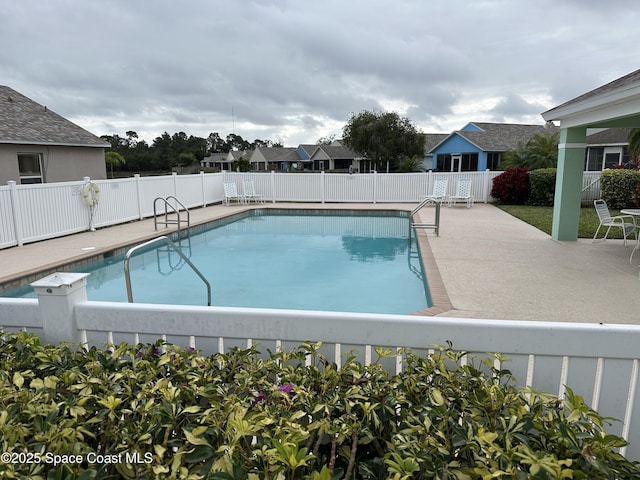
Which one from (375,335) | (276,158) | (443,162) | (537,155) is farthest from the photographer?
(276,158)

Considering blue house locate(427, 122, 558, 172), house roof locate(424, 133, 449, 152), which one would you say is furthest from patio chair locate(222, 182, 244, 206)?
house roof locate(424, 133, 449, 152)

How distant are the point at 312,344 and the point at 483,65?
56.7 feet

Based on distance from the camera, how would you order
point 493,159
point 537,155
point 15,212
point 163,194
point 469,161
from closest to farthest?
point 15,212 < point 163,194 < point 537,155 < point 493,159 < point 469,161

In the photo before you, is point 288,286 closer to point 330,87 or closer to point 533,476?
point 533,476

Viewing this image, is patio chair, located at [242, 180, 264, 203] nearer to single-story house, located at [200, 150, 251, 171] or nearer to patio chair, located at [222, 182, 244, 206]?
patio chair, located at [222, 182, 244, 206]

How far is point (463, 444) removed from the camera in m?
1.46

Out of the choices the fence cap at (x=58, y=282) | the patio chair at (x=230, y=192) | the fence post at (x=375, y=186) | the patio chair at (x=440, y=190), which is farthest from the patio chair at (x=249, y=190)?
the fence cap at (x=58, y=282)

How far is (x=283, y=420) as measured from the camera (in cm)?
152

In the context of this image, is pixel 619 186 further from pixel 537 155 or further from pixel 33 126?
pixel 33 126

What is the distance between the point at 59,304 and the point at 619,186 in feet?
55.9

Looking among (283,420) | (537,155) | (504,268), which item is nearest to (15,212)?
(504,268)

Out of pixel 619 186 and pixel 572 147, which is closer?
pixel 572 147

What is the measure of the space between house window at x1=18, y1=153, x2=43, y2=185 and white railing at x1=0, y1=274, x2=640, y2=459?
14148 millimetres

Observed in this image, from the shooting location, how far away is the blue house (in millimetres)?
30875
